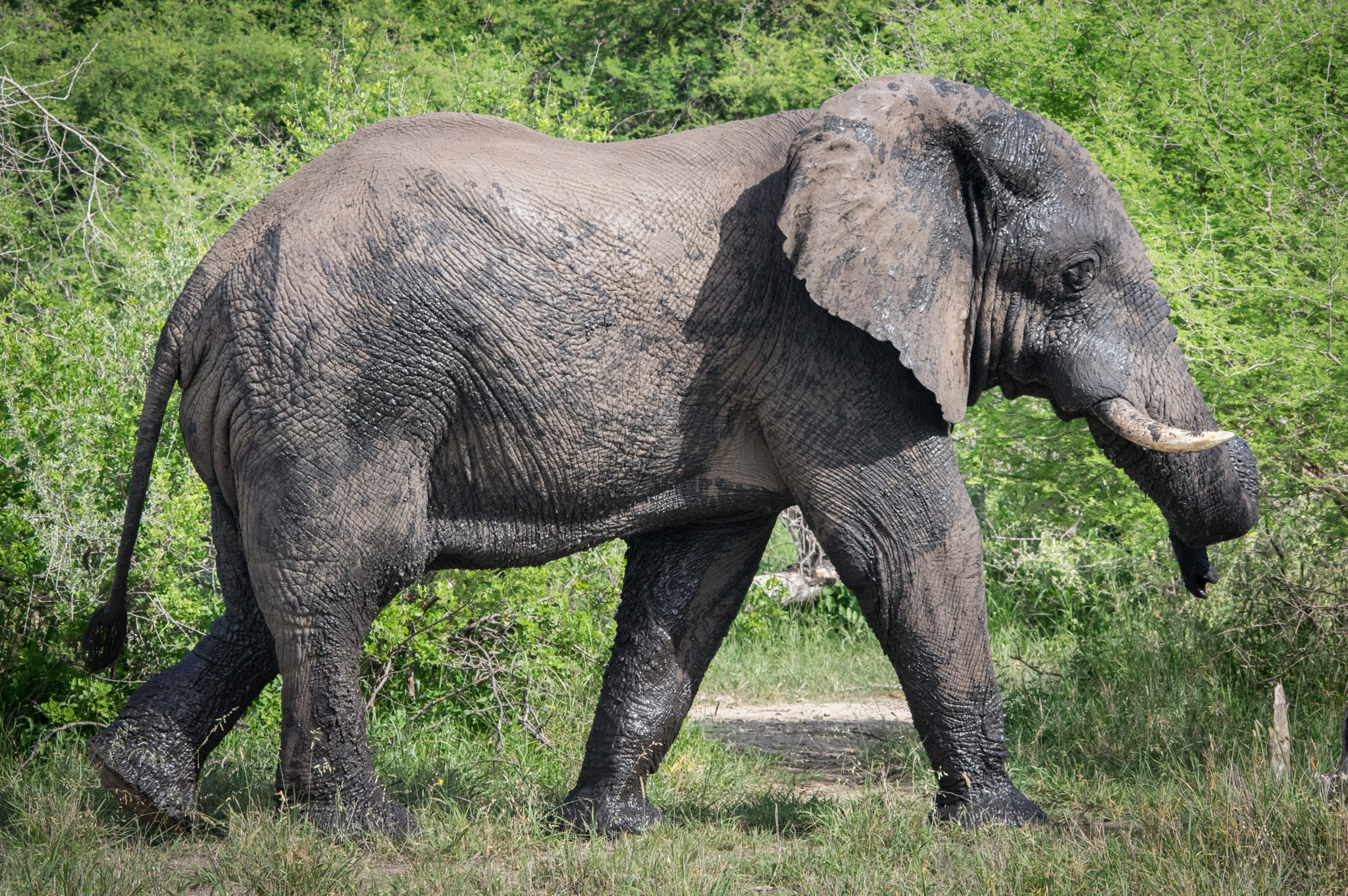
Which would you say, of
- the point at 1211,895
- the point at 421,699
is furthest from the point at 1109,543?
the point at 1211,895

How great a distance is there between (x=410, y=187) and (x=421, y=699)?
10.9ft

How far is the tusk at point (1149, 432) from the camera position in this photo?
417cm

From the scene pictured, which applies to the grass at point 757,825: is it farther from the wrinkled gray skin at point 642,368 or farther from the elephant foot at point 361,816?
the wrinkled gray skin at point 642,368

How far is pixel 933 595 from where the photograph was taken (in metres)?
4.30

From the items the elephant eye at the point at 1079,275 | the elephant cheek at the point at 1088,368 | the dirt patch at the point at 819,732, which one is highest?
the elephant eye at the point at 1079,275

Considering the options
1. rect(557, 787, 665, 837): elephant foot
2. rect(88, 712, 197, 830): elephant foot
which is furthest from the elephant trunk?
rect(88, 712, 197, 830): elephant foot

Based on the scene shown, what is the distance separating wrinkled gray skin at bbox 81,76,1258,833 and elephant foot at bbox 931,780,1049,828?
1 cm

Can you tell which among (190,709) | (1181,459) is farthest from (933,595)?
(190,709)

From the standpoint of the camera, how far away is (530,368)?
419cm

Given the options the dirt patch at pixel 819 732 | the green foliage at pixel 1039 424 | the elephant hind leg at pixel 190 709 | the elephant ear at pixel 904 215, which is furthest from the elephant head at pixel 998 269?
the elephant hind leg at pixel 190 709

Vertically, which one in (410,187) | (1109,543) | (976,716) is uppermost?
(410,187)

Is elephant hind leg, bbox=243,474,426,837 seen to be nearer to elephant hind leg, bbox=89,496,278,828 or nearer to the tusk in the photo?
elephant hind leg, bbox=89,496,278,828

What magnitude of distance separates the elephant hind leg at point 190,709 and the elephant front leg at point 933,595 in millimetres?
2053

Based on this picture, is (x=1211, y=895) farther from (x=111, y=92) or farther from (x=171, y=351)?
(x=111, y=92)
